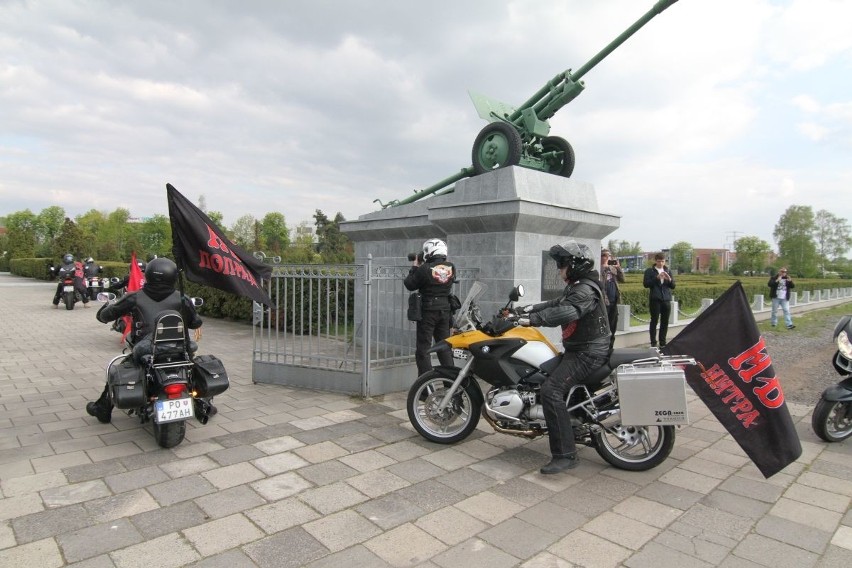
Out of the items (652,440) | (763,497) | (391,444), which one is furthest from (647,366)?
(391,444)

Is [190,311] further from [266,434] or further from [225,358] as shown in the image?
[225,358]

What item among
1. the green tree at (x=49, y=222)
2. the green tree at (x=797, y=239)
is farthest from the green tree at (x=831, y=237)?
the green tree at (x=49, y=222)

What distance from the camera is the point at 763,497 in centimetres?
352

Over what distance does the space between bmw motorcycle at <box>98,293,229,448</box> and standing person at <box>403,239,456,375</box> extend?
2.12m

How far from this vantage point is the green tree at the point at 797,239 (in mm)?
68188

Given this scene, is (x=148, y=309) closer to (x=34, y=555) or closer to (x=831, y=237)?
(x=34, y=555)

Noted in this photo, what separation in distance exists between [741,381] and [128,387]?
464cm

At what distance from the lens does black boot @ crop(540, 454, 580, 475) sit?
3711 mm

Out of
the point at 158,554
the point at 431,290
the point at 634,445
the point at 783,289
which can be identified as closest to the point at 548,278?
the point at 431,290

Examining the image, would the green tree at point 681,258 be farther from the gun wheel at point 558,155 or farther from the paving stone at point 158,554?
the paving stone at point 158,554

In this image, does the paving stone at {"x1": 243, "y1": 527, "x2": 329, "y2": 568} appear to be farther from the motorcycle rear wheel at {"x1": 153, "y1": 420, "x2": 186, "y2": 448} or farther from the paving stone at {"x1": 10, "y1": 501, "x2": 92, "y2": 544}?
the motorcycle rear wheel at {"x1": 153, "y1": 420, "x2": 186, "y2": 448}

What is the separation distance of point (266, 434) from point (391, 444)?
1149mm

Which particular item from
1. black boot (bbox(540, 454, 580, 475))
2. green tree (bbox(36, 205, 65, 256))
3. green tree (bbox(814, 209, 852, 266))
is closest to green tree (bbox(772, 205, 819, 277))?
green tree (bbox(814, 209, 852, 266))

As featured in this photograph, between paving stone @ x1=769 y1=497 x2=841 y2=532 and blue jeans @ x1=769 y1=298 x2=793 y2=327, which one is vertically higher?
blue jeans @ x1=769 y1=298 x2=793 y2=327
